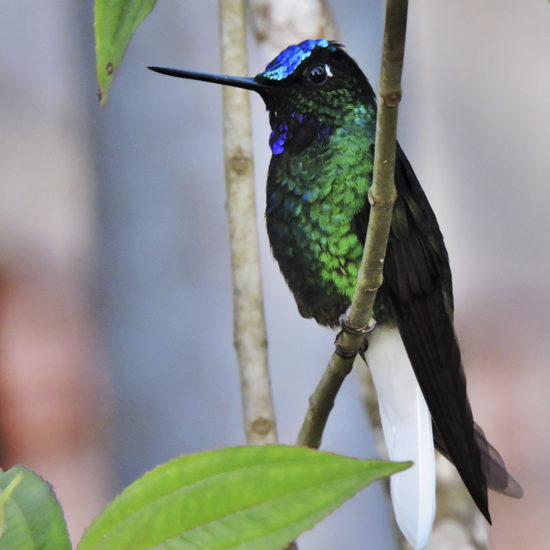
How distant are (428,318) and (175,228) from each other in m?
1.19

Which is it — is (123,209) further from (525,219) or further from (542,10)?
(542,10)

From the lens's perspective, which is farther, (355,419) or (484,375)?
(484,375)

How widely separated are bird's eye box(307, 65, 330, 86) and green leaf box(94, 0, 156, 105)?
752 millimetres

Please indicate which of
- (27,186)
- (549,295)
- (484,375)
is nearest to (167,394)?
(27,186)

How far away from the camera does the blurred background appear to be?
6.98 ft

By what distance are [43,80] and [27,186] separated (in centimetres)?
28

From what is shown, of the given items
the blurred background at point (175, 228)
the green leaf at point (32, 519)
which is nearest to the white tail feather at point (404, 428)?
the green leaf at point (32, 519)

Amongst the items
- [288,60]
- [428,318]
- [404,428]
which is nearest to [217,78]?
[288,60]

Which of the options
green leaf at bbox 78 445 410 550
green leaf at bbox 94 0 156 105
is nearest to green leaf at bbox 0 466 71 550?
green leaf at bbox 78 445 410 550

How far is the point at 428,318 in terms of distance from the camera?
42.8 inches

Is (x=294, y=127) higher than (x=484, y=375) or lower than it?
higher

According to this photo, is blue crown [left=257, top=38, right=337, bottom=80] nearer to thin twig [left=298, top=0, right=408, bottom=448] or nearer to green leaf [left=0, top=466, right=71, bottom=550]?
thin twig [left=298, top=0, right=408, bottom=448]

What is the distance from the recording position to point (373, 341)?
1.23 meters

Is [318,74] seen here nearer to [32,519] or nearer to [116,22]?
[116,22]
